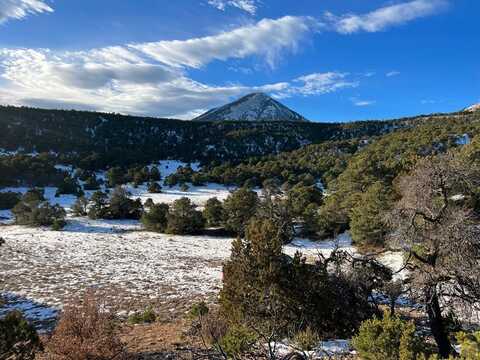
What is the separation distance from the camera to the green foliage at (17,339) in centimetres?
716

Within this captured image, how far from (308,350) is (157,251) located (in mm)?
24755

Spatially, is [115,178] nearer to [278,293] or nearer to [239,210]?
[239,210]

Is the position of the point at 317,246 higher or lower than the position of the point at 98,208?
higher

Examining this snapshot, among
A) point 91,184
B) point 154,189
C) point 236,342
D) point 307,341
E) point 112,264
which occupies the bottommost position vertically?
point 112,264

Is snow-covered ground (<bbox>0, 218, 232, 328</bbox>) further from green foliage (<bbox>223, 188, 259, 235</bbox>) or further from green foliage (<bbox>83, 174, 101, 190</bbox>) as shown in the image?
green foliage (<bbox>83, 174, 101, 190</bbox>)

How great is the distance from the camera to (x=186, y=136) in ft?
410

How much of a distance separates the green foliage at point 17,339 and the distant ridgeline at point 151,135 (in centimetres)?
8155

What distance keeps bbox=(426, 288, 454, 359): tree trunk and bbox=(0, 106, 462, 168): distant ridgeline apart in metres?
83.3

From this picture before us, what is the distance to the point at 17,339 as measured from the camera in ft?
23.9

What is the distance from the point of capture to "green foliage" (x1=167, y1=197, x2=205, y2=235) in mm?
40781

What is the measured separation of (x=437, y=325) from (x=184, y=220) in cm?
3301

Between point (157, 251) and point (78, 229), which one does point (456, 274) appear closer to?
point (157, 251)

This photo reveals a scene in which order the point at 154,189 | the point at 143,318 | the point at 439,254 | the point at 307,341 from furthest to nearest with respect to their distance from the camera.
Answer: the point at 154,189 → the point at 143,318 → the point at 439,254 → the point at 307,341

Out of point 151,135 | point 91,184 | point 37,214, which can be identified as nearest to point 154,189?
point 91,184
